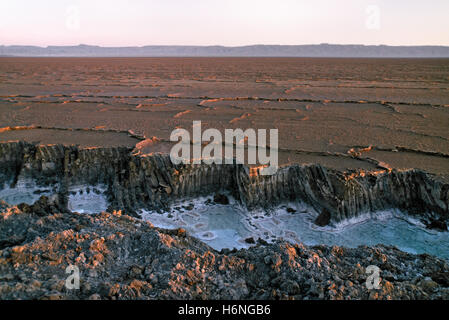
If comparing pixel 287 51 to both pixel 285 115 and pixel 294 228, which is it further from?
pixel 294 228

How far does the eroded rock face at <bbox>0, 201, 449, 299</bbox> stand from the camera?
2.79 metres

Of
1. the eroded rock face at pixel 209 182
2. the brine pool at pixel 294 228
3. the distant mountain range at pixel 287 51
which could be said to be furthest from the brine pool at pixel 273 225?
the distant mountain range at pixel 287 51

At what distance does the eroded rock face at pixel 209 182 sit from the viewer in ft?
16.2

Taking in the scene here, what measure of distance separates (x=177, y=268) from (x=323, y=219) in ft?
8.64

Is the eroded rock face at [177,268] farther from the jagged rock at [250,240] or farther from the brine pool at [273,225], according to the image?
the jagged rock at [250,240]

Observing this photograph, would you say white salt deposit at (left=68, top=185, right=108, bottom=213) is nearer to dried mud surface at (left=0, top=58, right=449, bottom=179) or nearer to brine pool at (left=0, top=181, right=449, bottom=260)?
brine pool at (left=0, top=181, right=449, bottom=260)

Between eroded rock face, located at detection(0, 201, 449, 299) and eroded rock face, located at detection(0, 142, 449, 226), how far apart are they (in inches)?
51.9

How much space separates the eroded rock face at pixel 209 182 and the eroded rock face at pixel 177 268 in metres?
1.32

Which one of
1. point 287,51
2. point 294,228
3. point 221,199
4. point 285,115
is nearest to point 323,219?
point 294,228

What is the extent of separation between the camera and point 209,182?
557cm

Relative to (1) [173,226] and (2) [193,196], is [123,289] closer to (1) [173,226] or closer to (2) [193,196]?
(1) [173,226]
